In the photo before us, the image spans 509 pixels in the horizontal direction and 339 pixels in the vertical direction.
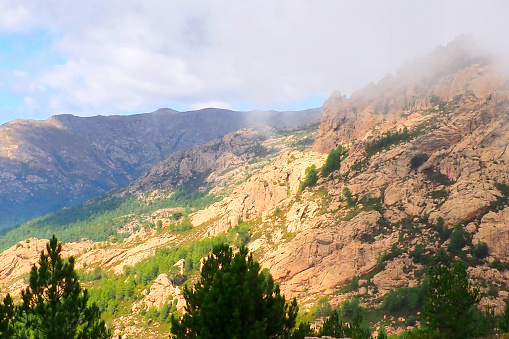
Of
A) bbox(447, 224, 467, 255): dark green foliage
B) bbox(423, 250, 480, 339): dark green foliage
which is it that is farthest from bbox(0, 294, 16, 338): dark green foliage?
bbox(447, 224, 467, 255): dark green foliage

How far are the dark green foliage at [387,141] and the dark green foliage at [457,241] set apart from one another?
44.8 meters

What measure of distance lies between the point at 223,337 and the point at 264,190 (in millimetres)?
111083

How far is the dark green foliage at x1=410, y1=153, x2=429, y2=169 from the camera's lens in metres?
98.4

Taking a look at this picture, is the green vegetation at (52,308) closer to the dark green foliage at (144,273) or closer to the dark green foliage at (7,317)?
the dark green foliage at (7,317)

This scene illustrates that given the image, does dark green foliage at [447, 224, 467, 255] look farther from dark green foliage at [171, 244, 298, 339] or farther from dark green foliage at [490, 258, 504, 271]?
dark green foliage at [171, 244, 298, 339]

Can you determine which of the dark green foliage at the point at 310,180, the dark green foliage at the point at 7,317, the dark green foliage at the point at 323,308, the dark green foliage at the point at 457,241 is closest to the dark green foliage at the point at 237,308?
the dark green foliage at the point at 7,317

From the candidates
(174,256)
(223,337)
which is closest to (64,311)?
(223,337)

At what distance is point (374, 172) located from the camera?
347 ft

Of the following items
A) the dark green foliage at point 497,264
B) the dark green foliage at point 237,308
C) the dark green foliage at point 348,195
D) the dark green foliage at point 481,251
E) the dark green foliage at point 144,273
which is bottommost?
the dark green foliage at point 144,273

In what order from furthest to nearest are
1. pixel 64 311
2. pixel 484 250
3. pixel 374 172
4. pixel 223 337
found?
pixel 374 172 < pixel 484 250 < pixel 64 311 < pixel 223 337

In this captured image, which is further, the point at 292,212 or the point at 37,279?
the point at 292,212

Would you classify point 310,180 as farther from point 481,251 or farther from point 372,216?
point 481,251

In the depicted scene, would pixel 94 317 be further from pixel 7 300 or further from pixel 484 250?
pixel 484 250

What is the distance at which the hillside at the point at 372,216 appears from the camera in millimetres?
72062
